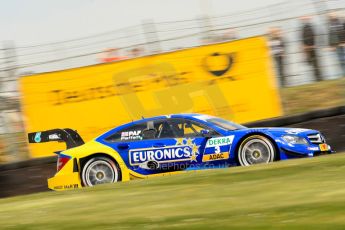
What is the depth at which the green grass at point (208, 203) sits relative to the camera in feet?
16.8

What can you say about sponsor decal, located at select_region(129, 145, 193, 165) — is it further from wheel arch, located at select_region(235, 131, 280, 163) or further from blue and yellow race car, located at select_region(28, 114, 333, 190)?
wheel arch, located at select_region(235, 131, 280, 163)

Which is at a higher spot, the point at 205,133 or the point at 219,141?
the point at 205,133

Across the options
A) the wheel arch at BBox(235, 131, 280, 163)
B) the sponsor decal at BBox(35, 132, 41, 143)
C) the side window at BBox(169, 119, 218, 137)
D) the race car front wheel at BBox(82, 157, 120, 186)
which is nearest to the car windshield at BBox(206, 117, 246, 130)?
the side window at BBox(169, 119, 218, 137)

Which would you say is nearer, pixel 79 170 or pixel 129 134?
pixel 79 170

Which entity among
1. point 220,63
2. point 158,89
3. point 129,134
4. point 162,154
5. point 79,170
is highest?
point 220,63

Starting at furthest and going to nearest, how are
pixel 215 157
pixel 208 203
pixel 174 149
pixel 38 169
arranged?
1. pixel 38 169
2. pixel 174 149
3. pixel 215 157
4. pixel 208 203

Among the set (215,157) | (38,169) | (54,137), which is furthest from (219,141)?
(38,169)

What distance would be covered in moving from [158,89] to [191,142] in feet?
11.3

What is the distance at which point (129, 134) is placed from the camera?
37.9 ft

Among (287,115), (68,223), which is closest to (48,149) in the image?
(287,115)

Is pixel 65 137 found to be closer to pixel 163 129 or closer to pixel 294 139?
pixel 163 129

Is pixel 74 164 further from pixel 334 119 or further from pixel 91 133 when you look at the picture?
pixel 334 119

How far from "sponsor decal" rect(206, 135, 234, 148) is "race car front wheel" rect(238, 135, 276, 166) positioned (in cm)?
22

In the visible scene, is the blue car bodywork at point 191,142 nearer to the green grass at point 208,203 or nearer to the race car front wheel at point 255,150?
the race car front wheel at point 255,150
